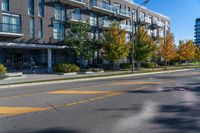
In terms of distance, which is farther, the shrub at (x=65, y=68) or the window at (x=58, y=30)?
the window at (x=58, y=30)

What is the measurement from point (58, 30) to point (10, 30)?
332 inches

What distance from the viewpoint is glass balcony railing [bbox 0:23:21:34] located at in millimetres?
30869

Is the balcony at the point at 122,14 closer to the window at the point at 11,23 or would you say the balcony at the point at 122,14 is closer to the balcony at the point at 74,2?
the balcony at the point at 74,2

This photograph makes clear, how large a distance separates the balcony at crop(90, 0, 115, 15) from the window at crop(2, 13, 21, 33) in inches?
555

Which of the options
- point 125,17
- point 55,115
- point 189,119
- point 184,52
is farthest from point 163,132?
point 184,52

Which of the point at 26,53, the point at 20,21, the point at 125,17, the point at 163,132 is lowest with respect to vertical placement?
the point at 163,132

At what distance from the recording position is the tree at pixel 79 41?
115 ft

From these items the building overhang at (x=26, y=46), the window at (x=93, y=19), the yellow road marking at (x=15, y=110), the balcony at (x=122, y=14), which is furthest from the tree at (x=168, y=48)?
the yellow road marking at (x=15, y=110)

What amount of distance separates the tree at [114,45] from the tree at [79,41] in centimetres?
254

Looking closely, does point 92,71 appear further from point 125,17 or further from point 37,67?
point 125,17

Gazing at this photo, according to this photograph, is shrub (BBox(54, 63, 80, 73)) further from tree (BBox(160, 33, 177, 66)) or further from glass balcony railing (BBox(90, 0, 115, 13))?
tree (BBox(160, 33, 177, 66))

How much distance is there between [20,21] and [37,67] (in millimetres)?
6649

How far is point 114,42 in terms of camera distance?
3697 centimetres

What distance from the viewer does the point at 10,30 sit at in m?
31.5
